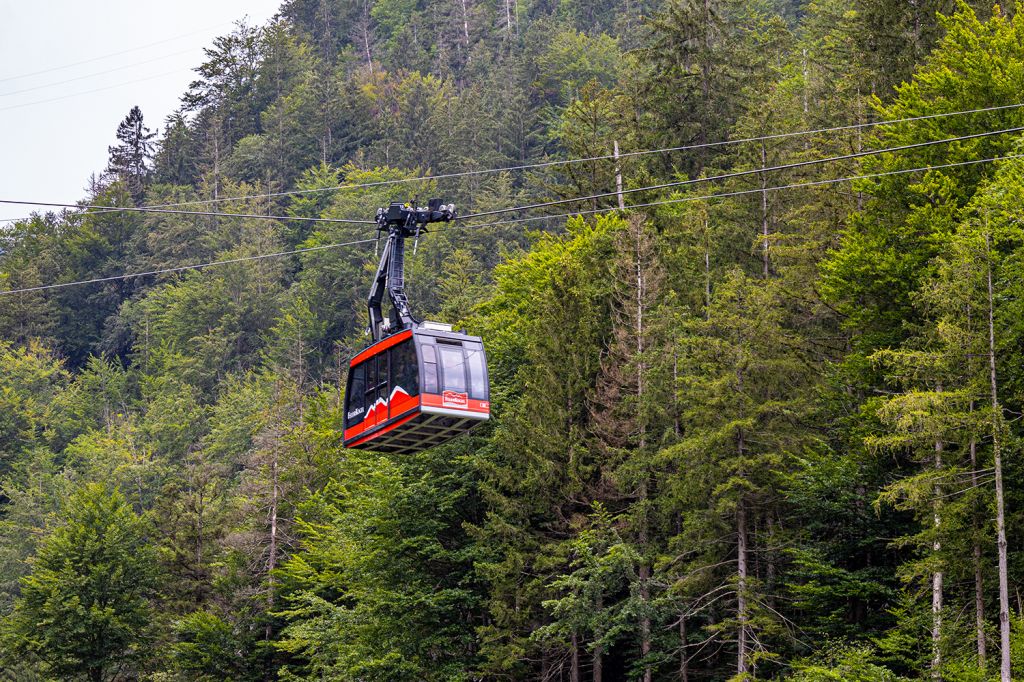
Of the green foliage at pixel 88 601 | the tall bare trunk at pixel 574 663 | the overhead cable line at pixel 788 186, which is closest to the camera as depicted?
the overhead cable line at pixel 788 186

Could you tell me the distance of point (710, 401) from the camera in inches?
1204

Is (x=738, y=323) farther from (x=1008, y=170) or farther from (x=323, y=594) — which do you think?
→ (x=323, y=594)

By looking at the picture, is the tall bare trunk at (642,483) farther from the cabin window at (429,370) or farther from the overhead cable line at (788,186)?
the cabin window at (429,370)

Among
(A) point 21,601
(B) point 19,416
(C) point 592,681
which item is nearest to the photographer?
(C) point 592,681

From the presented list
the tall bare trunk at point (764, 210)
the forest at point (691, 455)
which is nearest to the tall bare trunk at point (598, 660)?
the forest at point (691, 455)

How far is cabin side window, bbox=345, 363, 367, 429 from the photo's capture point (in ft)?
84.9

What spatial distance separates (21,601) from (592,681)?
81.7 feet

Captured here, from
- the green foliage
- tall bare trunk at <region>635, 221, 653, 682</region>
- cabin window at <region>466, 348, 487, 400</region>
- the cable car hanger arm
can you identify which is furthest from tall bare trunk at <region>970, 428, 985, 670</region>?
the green foliage

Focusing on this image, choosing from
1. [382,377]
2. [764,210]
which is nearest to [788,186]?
[764,210]

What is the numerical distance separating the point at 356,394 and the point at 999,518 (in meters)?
13.1

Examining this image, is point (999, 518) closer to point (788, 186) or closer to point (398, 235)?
point (788, 186)

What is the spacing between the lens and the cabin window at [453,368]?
24.2 meters

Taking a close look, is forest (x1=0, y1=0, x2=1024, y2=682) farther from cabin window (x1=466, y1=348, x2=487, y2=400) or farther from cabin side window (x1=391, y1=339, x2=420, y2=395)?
cabin side window (x1=391, y1=339, x2=420, y2=395)

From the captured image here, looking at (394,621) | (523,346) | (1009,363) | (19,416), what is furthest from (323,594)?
(19,416)
